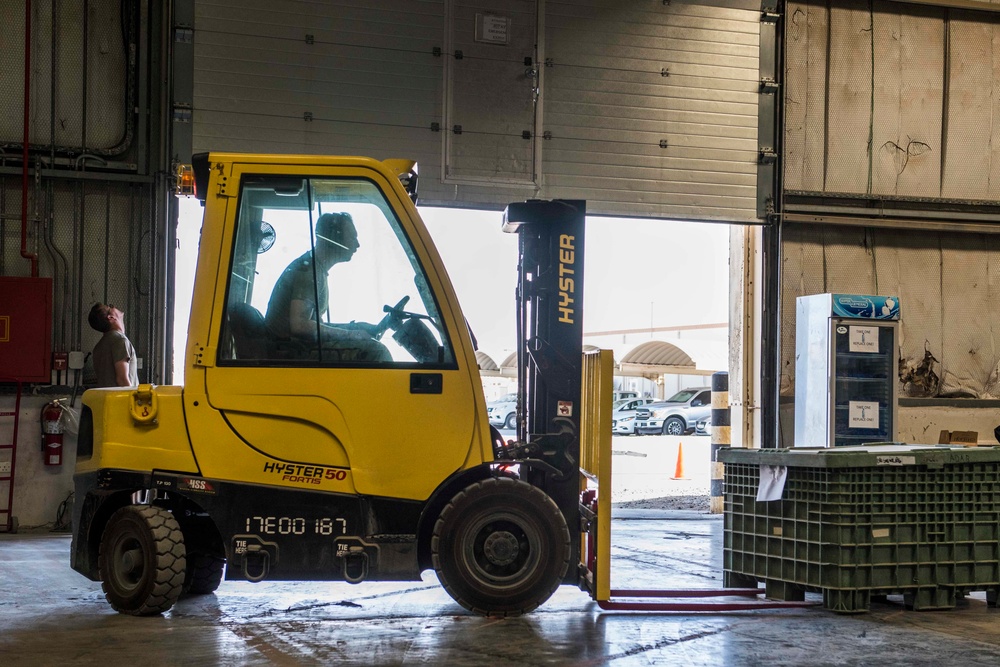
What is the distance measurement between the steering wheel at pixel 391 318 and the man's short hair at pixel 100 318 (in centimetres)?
402

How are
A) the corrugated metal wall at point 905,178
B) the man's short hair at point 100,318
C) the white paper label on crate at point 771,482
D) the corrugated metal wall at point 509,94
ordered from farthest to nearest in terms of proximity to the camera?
the corrugated metal wall at point 905,178 → the corrugated metal wall at point 509,94 → the man's short hair at point 100,318 → the white paper label on crate at point 771,482

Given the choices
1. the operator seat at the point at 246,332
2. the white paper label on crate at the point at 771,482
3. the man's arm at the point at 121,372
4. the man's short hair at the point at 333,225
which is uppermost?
the man's short hair at the point at 333,225

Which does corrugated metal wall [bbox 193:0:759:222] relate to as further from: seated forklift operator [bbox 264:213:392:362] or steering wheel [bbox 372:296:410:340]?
steering wheel [bbox 372:296:410:340]

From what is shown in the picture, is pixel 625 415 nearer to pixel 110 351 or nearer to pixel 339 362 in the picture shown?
pixel 110 351

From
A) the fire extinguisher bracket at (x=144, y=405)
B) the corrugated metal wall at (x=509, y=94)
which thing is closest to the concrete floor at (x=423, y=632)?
the fire extinguisher bracket at (x=144, y=405)

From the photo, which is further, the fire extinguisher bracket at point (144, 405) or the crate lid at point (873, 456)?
the crate lid at point (873, 456)

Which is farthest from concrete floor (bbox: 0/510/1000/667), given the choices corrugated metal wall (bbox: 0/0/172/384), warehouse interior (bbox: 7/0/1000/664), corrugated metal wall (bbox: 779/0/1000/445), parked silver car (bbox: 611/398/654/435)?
parked silver car (bbox: 611/398/654/435)

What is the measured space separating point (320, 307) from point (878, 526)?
3354mm

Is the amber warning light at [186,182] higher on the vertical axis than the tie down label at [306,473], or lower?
higher

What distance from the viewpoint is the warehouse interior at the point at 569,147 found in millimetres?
8945

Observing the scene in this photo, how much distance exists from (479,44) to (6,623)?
689cm

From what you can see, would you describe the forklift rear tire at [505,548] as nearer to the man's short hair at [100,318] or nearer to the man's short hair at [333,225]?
the man's short hair at [333,225]

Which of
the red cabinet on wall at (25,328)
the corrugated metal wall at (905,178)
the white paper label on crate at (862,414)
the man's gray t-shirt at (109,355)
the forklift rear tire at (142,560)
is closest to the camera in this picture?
the forklift rear tire at (142,560)

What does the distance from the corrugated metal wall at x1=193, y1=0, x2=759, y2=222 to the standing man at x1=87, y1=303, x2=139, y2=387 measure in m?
1.97
